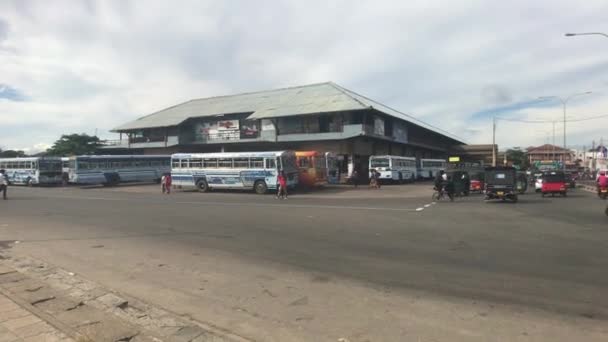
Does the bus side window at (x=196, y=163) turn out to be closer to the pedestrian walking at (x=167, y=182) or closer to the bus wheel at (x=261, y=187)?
the pedestrian walking at (x=167, y=182)

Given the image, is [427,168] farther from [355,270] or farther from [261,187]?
[355,270]

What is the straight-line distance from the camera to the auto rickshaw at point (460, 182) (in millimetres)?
25609

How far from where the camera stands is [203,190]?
1219 inches

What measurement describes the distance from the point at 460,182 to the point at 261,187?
12449mm

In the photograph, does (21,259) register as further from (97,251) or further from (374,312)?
(374,312)

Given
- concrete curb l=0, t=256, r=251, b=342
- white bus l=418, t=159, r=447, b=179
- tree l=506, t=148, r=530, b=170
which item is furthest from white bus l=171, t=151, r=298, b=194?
tree l=506, t=148, r=530, b=170

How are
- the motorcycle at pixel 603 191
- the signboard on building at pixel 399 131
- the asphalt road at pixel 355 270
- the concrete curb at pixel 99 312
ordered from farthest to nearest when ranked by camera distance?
the signboard on building at pixel 399 131 < the motorcycle at pixel 603 191 < the asphalt road at pixel 355 270 < the concrete curb at pixel 99 312

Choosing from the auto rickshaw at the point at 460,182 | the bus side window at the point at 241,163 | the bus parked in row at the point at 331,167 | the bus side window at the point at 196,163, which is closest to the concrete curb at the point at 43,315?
the bus side window at the point at 241,163

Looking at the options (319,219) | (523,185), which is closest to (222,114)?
(523,185)

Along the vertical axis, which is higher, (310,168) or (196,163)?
(196,163)

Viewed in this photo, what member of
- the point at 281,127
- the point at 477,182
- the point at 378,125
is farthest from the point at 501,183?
the point at 281,127

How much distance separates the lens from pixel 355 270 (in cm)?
749

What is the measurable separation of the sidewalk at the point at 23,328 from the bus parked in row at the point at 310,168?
81.9 feet

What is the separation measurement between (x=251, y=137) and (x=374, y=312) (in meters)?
44.0
